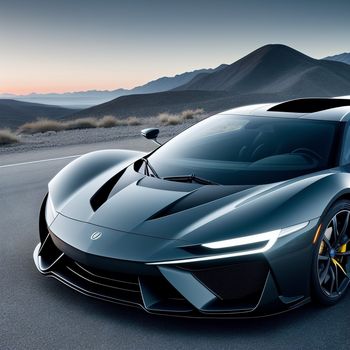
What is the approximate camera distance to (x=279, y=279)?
315cm

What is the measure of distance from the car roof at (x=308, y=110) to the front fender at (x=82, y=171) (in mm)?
1178

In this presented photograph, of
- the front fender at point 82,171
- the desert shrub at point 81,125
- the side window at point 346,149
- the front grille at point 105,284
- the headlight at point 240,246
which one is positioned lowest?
the desert shrub at point 81,125

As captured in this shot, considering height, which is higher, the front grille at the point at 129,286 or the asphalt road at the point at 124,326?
the front grille at the point at 129,286

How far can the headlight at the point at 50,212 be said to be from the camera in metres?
3.96

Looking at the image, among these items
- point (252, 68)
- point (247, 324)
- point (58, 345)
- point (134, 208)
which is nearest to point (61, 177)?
point (134, 208)

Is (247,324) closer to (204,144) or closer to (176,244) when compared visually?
(176,244)

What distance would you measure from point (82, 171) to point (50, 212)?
2.49 feet

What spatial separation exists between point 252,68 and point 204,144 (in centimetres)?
16666

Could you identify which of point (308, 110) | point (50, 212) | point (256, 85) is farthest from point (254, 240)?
point (256, 85)

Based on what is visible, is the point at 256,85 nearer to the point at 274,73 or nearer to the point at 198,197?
the point at 274,73

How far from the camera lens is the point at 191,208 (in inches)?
138

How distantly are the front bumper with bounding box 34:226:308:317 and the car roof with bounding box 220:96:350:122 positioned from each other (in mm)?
1912

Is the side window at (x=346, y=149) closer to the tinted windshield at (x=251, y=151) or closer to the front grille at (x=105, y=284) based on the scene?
the tinted windshield at (x=251, y=151)

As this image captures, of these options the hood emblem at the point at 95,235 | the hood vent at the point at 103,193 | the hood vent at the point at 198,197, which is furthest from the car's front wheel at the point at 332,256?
the hood vent at the point at 103,193
